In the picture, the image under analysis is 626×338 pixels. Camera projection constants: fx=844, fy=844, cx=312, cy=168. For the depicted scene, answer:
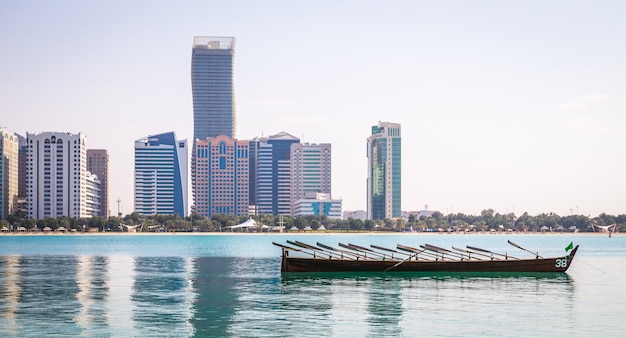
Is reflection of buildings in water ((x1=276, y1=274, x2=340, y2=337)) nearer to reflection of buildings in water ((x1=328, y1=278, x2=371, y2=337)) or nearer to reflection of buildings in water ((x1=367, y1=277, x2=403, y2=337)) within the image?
reflection of buildings in water ((x1=328, y1=278, x2=371, y2=337))

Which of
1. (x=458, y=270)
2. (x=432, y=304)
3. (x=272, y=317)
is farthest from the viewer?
(x=458, y=270)

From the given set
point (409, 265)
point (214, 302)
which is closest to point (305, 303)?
point (214, 302)

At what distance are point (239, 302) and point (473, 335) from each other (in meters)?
22.5

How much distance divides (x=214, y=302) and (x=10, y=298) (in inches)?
674

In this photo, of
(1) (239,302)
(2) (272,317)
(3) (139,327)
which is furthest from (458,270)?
(3) (139,327)

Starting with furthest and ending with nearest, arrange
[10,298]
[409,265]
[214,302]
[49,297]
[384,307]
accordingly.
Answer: [409,265], [49,297], [10,298], [214,302], [384,307]

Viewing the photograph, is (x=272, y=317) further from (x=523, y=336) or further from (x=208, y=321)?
(x=523, y=336)

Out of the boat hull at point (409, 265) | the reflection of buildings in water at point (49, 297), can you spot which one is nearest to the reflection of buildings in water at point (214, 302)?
the boat hull at point (409, 265)

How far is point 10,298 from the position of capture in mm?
69000

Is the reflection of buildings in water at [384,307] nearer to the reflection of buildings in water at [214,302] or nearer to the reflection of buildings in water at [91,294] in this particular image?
the reflection of buildings in water at [214,302]

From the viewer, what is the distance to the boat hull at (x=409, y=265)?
308ft

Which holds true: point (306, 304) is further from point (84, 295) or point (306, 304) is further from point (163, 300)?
point (84, 295)

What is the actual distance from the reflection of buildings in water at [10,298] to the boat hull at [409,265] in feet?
96.4

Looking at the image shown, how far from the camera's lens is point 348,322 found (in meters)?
55.7
